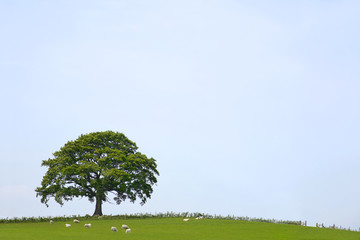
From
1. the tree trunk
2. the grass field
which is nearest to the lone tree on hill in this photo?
the tree trunk

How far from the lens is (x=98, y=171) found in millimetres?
58469

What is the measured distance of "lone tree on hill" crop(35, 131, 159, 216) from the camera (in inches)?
2228

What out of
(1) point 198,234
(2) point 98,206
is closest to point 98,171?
(2) point 98,206

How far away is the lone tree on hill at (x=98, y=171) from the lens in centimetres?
5659

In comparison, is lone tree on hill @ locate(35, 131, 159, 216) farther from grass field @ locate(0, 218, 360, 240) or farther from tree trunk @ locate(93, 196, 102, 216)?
grass field @ locate(0, 218, 360, 240)

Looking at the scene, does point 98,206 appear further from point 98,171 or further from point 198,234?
point 198,234

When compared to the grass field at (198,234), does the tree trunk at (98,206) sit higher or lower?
higher

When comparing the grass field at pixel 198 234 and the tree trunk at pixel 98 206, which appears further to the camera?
the tree trunk at pixel 98 206

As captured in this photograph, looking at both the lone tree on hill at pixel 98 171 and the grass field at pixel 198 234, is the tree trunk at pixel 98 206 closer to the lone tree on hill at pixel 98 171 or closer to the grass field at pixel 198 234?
the lone tree on hill at pixel 98 171

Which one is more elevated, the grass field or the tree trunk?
the tree trunk

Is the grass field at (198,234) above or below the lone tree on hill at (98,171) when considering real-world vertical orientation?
below

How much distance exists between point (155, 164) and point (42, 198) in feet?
52.0

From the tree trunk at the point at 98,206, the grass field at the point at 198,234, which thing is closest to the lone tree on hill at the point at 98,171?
the tree trunk at the point at 98,206

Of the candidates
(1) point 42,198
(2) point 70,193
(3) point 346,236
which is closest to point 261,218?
(3) point 346,236
